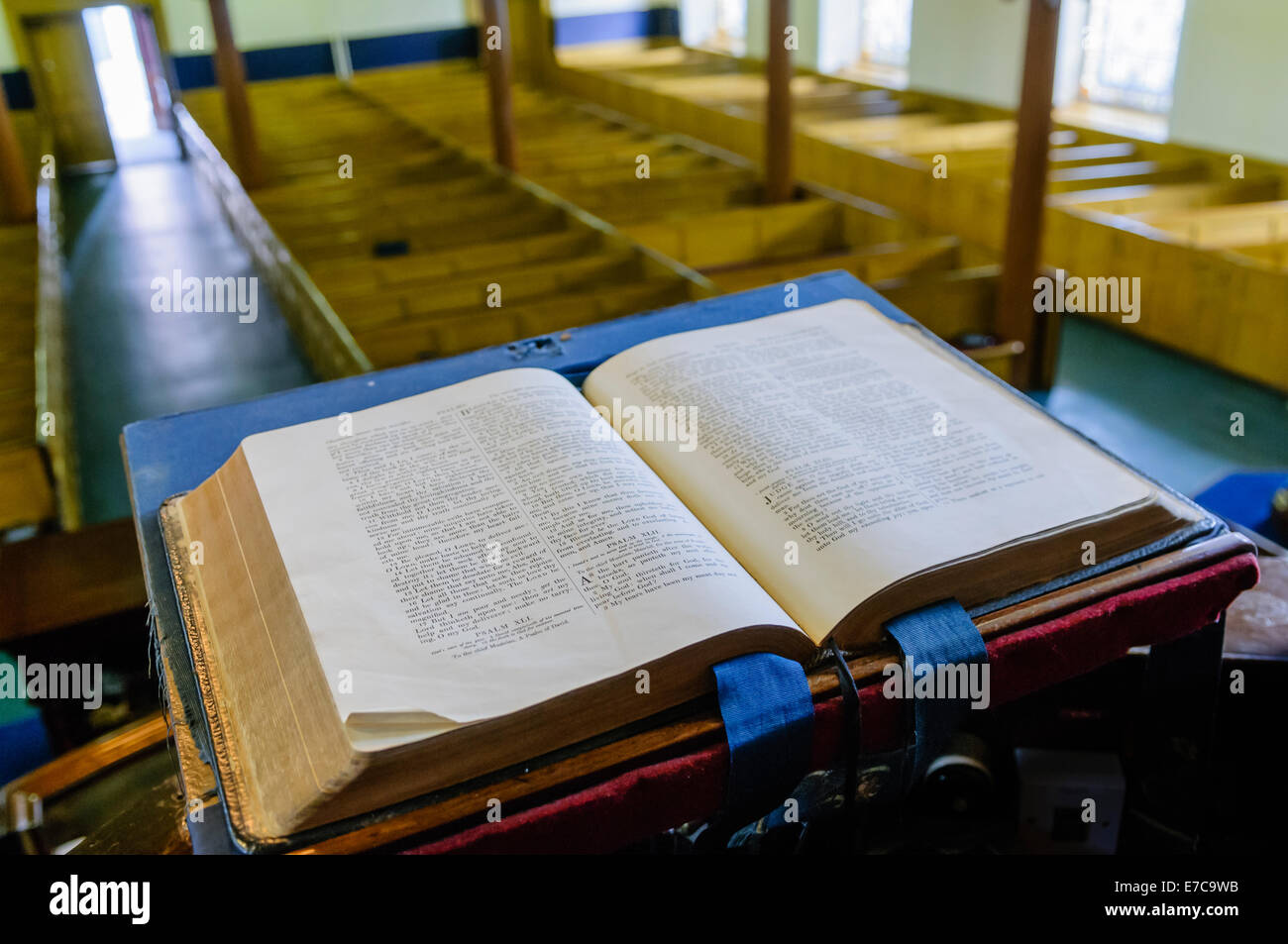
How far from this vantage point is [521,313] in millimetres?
4426

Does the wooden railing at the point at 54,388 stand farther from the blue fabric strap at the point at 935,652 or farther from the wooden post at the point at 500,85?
the blue fabric strap at the point at 935,652

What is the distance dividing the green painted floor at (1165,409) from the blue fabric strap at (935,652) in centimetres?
351

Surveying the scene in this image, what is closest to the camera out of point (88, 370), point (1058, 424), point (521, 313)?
point (1058, 424)

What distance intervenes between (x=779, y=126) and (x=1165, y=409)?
3.04 metres

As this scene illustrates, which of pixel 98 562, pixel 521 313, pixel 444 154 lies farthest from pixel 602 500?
pixel 444 154

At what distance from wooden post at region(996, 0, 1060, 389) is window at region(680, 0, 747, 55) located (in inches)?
405

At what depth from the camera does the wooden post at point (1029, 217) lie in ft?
14.8

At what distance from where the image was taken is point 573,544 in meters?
0.80

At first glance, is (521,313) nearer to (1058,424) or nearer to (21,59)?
(1058,424)

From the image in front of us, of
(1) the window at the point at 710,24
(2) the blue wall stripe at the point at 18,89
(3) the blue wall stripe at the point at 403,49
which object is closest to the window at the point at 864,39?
(1) the window at the point at 710,24

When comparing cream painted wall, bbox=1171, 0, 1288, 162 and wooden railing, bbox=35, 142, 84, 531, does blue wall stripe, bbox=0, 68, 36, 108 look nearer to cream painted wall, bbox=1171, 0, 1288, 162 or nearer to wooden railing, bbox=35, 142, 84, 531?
wooden railing, bbox=35, 142, 84, 531
